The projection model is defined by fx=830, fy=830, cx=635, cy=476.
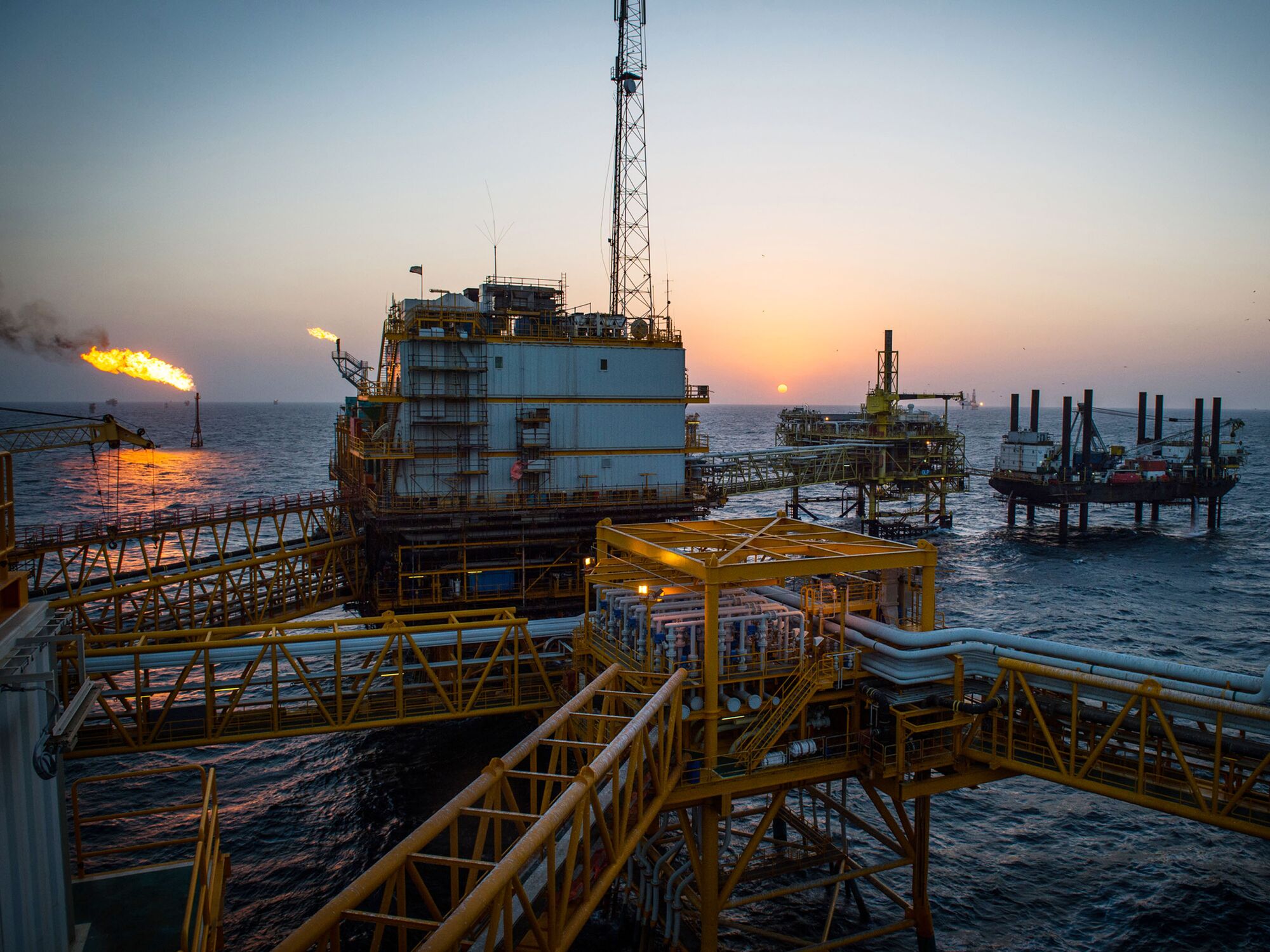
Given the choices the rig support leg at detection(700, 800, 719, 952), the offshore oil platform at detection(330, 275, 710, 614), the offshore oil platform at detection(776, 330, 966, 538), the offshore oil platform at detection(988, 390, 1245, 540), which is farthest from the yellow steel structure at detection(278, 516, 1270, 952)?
the offshore oil platform at detection(988, 390, 1245, 540)

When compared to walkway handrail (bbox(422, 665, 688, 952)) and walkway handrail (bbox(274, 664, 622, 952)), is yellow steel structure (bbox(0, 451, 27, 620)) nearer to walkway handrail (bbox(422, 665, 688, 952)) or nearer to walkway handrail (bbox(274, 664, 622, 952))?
walkway handrail (bbox(274, 664, 622, 952))

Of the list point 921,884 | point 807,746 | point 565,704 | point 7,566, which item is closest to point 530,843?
point 565,704

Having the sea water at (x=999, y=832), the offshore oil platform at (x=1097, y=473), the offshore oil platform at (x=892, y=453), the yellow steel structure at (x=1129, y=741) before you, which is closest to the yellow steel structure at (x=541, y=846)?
the yellow steel structure at (x=1129, y=741)

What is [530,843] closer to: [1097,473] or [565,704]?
[565,704]

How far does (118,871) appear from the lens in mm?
19234

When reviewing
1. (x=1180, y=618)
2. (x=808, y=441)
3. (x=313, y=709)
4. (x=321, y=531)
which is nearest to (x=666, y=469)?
(x=321, y=531)

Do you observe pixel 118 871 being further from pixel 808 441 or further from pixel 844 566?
pixel 808 441

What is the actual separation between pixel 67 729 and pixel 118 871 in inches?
297

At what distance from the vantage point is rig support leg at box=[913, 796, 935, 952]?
21.9m

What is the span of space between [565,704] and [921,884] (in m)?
11.5

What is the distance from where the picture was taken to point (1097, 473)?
283 feet

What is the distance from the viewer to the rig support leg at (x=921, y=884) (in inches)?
861

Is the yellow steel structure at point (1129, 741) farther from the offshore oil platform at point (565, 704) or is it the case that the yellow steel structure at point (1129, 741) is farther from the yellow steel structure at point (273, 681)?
the yellow steel structure at point (273, 681)

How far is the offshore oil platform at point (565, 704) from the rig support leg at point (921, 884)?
0.08 metres
